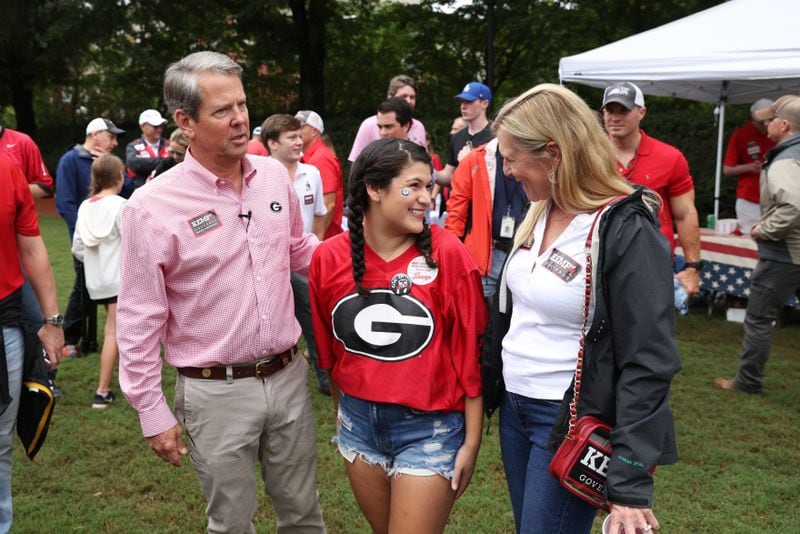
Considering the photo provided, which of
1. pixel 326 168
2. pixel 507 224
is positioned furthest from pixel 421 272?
pixel 326 168

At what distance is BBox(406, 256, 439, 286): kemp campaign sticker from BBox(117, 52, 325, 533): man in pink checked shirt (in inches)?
21.2

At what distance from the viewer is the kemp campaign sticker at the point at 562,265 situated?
84.7 inches

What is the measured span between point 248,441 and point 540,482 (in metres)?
1.08

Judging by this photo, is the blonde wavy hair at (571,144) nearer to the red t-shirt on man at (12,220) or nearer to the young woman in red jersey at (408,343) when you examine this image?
the young woman in red jersey at (408,343)

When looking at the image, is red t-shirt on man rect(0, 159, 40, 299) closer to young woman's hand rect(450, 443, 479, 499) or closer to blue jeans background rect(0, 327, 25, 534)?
blue jeans background rect(0, 327, 25, 534)

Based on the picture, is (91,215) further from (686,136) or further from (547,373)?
(686,136)

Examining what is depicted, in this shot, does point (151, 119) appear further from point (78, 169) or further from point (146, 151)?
point (78, 169)

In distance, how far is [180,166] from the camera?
2.67 meters

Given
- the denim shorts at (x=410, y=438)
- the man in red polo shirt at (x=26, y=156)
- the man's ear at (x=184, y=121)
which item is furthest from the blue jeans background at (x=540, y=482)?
the man in red polo shirt at (x=26, y=156)

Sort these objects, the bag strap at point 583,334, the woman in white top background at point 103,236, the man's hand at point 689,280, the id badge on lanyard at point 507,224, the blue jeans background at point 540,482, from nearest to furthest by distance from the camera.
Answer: the bag strap at point 583,334 → the blue jeans background at point 540,482 → the man's hand at point 689,280 → the id badge on lanyard at point 507,224 → the woman in white top background at point 103,236

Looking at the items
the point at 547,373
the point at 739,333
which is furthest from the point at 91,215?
the point at 739,333

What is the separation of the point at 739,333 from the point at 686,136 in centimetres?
631

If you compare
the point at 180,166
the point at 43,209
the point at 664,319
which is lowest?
the point at 43,209

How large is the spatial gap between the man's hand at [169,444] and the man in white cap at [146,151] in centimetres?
526
